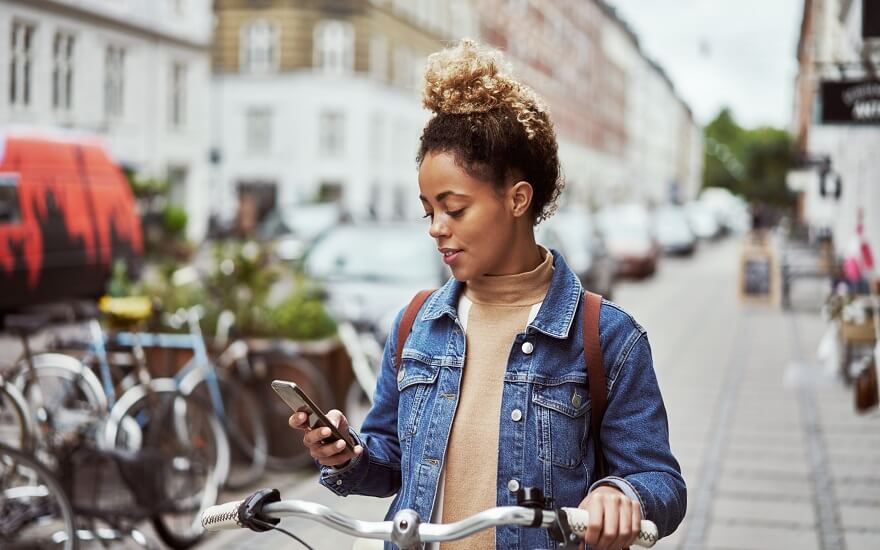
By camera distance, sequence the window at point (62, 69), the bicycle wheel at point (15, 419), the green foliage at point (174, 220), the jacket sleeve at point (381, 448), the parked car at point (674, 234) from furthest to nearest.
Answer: the parked car at point (674, 234), the green foliage at point (174, 220), the window at point (62, 69), the bicycle wheel at point (15, 419), the jacket sleeve at point (381, 448)

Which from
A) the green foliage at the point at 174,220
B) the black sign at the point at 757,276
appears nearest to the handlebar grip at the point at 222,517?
the green foliage at the point at 174,220

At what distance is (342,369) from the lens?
26.6ft

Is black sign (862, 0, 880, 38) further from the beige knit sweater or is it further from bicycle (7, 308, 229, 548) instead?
the beige knit sweater

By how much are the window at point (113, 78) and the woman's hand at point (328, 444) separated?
5725 mm

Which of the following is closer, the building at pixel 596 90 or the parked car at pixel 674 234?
the parked car at pixel 674 234

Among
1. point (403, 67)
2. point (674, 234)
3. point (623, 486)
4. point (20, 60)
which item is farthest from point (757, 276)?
point (403, 67)

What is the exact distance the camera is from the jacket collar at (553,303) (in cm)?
227

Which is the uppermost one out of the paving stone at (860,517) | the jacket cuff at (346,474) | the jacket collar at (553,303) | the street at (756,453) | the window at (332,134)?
the window at (332,134)

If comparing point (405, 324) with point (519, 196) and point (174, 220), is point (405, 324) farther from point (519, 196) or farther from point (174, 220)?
point (174, 220)

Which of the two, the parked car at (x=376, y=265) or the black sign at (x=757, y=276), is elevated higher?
the parked car at (x=376, y=265)

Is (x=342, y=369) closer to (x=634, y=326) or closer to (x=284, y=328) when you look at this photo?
(x=284, y=328)

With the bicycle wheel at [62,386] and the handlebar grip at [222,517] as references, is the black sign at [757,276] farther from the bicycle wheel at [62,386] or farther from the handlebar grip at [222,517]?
the handlebar grip at [222,517]

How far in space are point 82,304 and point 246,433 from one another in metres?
1.32

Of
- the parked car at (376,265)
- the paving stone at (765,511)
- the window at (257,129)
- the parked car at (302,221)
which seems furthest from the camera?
the window at (257,129)
